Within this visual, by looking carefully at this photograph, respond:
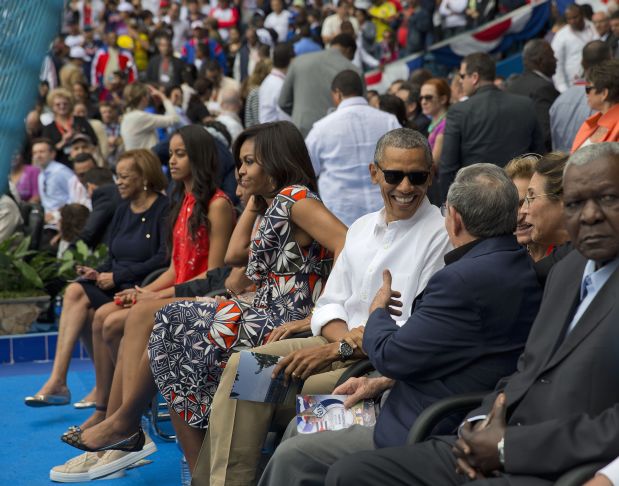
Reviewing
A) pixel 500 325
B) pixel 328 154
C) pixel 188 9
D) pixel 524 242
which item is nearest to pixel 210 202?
pixel 328 154

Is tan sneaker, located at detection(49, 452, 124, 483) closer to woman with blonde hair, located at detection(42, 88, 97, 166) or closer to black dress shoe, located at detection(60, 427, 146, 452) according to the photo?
black dress shoe, located at detection(60, 427, 146, 452)

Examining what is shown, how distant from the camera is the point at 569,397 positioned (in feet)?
8.75

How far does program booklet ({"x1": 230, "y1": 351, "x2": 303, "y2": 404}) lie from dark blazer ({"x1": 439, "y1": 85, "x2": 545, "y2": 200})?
10.9 feet

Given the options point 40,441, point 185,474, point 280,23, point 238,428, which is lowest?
point 40,441

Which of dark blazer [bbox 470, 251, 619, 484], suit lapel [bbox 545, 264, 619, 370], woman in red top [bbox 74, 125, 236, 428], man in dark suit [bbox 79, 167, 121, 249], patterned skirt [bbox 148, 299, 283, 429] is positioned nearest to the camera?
dark blazer [bbox 470, 251, 619, 484]

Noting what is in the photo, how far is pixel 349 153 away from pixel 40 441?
2778 mm

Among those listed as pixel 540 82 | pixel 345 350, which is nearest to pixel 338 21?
pixel 540 82

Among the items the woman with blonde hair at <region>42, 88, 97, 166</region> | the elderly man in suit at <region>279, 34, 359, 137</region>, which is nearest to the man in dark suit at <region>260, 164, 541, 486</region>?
the elderly man in suit at <region>279, 34, 359, 137</region>

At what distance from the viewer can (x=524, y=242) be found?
377cm

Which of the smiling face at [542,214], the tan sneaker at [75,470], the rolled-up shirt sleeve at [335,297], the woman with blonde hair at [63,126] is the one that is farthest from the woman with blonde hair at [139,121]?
the smiling face at [542,214]

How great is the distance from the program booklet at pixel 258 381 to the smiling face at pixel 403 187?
718 mm

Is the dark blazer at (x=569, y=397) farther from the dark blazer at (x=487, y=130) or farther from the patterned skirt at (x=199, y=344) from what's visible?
the dark blazer at (x=487, y=130)

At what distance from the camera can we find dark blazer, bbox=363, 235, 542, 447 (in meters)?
3.14

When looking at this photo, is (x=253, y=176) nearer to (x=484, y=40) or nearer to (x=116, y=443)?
(x=116, y=443)
